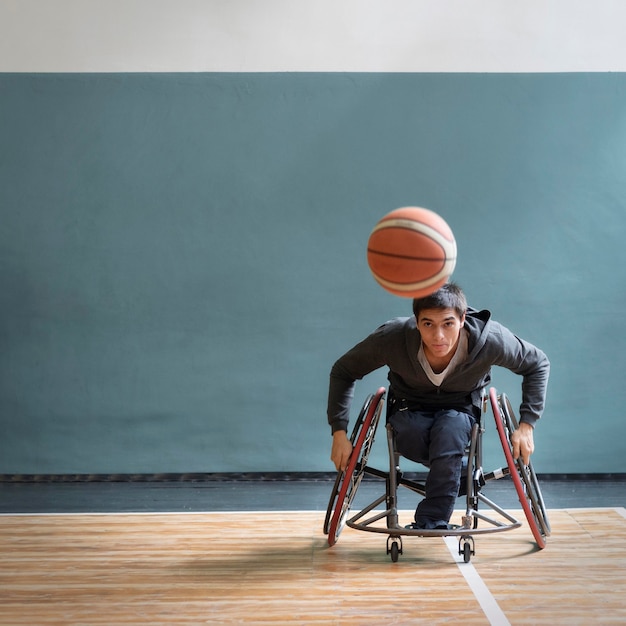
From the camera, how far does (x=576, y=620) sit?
2371mm

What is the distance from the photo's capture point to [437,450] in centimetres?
291

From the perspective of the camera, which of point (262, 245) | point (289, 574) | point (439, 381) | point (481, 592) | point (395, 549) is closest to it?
point (481, 592)

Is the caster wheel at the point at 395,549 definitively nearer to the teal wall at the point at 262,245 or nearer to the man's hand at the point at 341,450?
the man's hand at the point at 341,450

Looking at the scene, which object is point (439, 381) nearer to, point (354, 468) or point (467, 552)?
point (354, 468)

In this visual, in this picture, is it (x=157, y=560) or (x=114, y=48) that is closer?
(x=157, y=560)

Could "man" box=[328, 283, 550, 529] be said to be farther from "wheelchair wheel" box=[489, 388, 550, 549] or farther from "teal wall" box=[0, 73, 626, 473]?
"teal wall" box=[0, 73, 626, 473]

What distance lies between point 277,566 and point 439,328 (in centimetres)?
98

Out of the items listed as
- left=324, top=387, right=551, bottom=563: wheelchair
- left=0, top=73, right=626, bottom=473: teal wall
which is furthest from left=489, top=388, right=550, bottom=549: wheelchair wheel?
left=0, top=73, right=626, bottom=473: teal wall

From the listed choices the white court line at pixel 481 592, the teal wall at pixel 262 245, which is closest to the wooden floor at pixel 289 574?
the white court line at pixel 481 592

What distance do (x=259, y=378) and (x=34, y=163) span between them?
1.60 meters

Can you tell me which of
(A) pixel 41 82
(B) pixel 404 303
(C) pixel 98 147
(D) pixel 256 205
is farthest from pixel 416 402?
(A) pixel 41 82

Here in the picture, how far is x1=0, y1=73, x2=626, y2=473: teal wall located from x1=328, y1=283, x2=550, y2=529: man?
4.09ft

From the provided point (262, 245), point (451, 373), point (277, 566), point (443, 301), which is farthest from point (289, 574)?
point (262, 245)

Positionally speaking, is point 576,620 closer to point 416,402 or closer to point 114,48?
point 416,402
